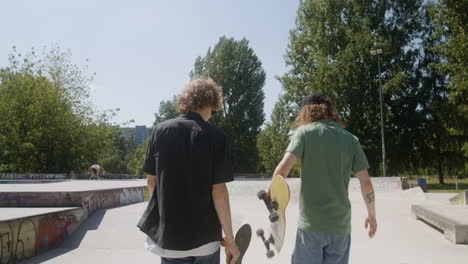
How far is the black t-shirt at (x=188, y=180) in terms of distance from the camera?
6.97 feet

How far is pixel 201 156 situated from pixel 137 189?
1061 centimetres

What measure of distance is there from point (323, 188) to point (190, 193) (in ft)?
3.10

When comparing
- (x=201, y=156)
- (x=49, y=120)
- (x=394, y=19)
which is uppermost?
(x=394, y=19)

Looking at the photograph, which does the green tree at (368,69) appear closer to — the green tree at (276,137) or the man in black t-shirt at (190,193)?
the green tree at (276,137)

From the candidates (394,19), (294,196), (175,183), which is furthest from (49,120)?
(175,183)

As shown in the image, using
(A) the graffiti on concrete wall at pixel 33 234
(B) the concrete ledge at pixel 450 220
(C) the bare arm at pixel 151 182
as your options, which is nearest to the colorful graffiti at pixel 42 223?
(A) the graffiti on concrete wall at pixel 33 234

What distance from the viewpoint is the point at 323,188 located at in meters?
2.54

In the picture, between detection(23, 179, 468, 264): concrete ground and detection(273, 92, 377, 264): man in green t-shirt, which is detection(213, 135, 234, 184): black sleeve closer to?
detection(273, 92, 377, 264): man in green t-shirt

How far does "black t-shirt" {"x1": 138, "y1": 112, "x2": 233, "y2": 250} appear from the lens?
6.97 ft

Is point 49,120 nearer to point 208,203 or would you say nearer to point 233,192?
point 233,192

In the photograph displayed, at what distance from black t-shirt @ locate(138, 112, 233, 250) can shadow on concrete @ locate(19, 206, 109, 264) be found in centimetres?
395

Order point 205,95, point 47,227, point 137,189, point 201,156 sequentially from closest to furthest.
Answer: point 201,156 → point 205,95 → point 47,227 → point 137,189

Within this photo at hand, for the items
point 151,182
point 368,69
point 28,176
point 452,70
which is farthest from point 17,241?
point 368,69

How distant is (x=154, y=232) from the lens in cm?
222
